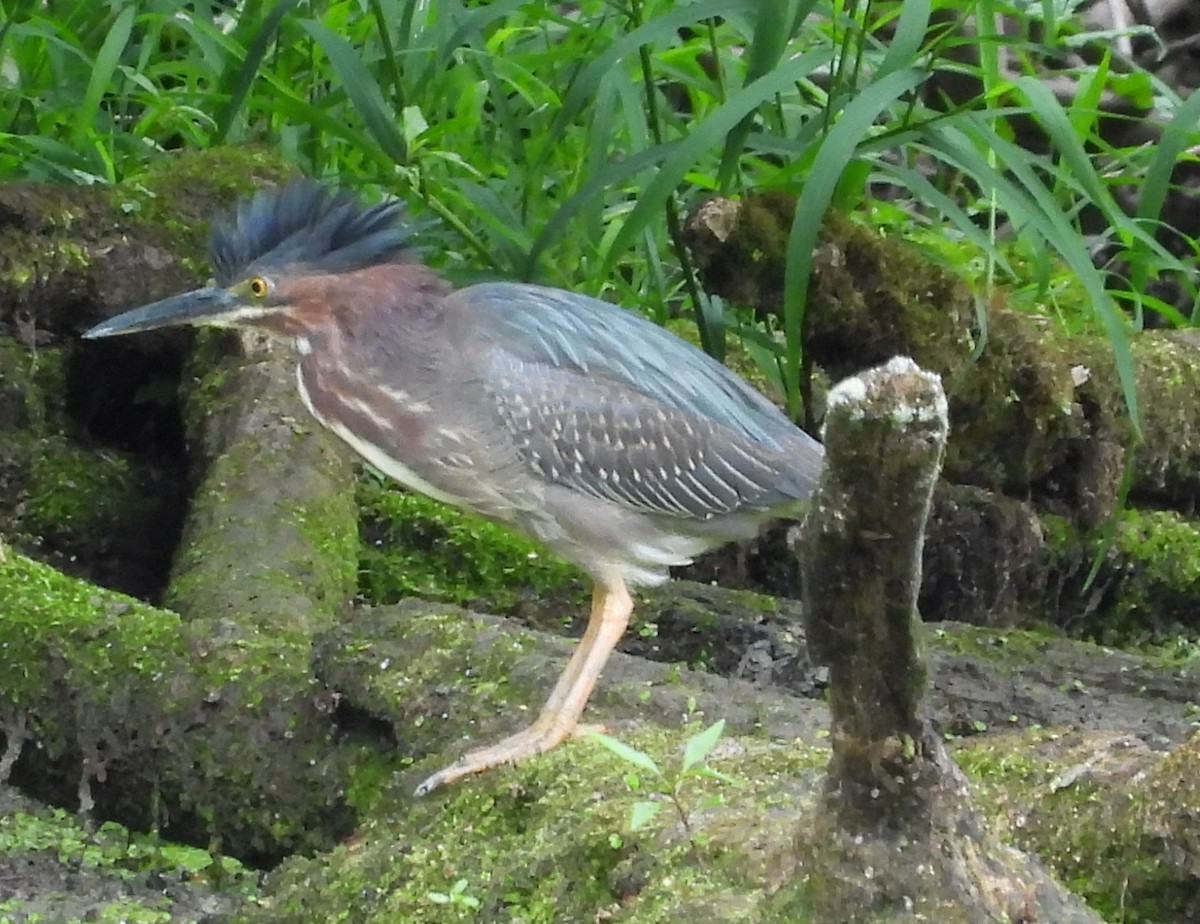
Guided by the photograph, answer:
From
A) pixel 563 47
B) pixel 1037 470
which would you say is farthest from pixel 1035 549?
pixel 563 47

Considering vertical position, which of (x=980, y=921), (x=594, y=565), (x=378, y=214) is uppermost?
(x=378, y=214)

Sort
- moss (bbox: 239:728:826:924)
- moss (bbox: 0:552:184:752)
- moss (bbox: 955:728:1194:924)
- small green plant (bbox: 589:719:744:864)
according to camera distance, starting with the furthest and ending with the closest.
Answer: moss (bbox: 0:552:184:752), moss (bbox: 955:728:1194:924), moss (bbox: 239:728:826:924), small green plant (bbox: 589:719:744:864)

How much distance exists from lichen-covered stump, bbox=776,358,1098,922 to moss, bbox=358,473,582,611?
1.79 m

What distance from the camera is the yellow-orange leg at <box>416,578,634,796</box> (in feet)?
5.98

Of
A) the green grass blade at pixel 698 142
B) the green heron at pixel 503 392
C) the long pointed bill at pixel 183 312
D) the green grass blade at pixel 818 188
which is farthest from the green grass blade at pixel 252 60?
the green grass blade at pixel 818 188

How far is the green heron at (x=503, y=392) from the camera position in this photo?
7.02 ft

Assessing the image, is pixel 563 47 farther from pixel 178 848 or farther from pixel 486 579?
pixel 178 848

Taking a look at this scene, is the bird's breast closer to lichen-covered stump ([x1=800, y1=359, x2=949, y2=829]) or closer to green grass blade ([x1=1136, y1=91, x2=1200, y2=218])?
lichen-covered stump ([x1=800, y1=359, x2=949, y2=829])

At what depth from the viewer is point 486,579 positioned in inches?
117

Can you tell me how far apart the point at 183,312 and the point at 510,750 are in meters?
0.84

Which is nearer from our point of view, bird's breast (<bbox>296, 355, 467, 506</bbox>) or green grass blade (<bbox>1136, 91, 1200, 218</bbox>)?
bird's breast (<bbox>296, 355, 467, 506</bbox>)

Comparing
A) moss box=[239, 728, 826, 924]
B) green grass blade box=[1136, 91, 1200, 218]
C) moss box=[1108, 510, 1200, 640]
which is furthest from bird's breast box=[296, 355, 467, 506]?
moss box=[1108, 510, 1200, 640]

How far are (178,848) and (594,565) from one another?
702 millimetres

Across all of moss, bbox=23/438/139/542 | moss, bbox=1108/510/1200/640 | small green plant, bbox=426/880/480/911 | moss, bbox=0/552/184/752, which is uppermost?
small green plant, bbox=426/880/480/911
